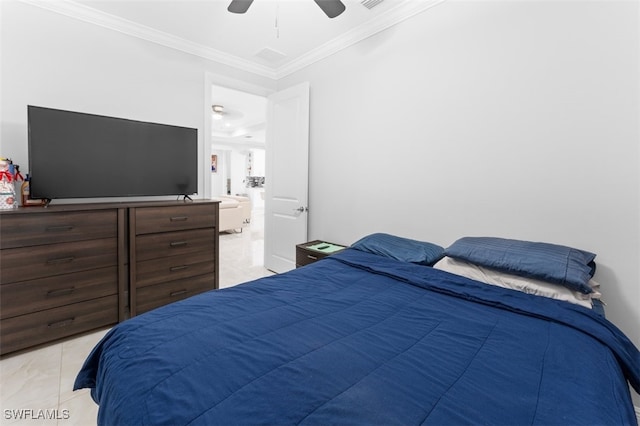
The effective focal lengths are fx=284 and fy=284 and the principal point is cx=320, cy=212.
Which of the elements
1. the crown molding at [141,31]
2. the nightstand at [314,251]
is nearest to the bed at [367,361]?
the nightstand at [314,251]

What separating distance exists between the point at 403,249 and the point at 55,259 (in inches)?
102

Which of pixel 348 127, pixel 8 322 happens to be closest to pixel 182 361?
pixel 8 322

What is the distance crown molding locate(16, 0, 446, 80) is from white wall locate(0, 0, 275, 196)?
58mm

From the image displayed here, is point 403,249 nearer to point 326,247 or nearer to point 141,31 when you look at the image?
point 326,247

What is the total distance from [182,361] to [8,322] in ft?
6.73

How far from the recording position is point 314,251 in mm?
2832

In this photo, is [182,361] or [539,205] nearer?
[182,361]

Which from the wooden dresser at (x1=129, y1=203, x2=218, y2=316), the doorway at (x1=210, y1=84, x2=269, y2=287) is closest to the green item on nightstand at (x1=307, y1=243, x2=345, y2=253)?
the wooden dresser at (x1=129, y1=203, x2=218, y2=316)

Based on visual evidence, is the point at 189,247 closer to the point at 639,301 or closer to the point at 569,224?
the point at 569,224

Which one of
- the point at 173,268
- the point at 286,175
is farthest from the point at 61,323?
the point at 286,175

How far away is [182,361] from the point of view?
887 millimetres

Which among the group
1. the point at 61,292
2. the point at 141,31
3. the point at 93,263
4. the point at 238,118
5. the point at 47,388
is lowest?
the point at 47,388

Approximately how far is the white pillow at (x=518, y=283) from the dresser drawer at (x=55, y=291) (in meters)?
2.59

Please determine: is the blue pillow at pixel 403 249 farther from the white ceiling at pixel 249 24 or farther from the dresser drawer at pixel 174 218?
the white ceiling at pixel 249 24
